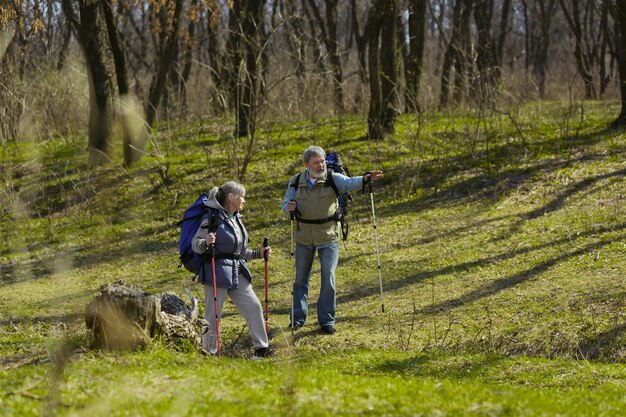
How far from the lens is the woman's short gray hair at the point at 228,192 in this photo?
8.93 metres

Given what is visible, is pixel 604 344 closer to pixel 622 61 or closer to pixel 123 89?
pixel 622 61

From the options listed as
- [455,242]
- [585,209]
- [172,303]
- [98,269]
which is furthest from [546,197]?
[172,303]

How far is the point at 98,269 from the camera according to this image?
15.7 meters

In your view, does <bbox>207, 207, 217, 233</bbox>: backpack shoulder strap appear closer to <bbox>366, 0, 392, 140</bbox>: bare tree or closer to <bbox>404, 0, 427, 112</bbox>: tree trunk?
<bbox>366, 0, 392, 140</bbox>: bare tree

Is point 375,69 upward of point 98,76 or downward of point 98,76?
downward

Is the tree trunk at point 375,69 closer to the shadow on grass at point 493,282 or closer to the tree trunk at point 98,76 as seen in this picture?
the tree trunk at point 98,76

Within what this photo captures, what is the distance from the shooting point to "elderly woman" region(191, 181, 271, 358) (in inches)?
352

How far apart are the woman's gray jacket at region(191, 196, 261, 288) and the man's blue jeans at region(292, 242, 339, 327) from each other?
1662 millimetres

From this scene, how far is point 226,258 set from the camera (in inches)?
358

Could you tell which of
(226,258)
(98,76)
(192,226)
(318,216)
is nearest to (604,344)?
(318,216)

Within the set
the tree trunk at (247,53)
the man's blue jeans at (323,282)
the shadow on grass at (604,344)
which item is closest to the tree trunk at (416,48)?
the tree trunk at (247,53)

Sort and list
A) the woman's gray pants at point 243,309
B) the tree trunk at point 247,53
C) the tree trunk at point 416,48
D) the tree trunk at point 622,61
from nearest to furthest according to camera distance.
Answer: the woman's gray pants at point 243,309, the tree trunk at point 622,61, the tree trunk at point 247,53, the tree trunk at point 416,48

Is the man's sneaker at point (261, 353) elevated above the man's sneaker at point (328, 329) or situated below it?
above

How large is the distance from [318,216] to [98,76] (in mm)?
12314
